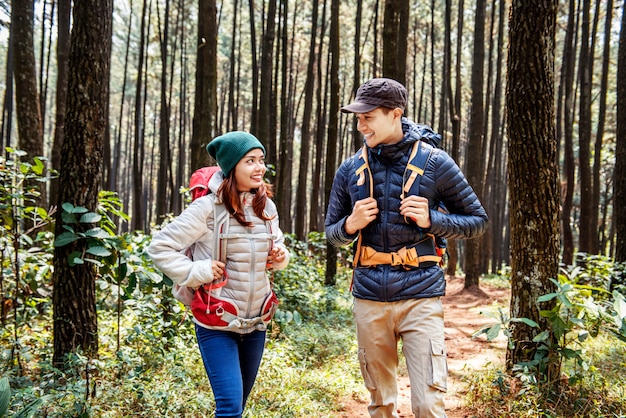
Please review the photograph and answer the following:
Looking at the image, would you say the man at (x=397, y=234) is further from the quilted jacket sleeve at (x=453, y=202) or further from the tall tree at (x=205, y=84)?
the tall tree at (x=205, y=84)

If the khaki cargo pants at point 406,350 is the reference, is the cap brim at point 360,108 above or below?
above

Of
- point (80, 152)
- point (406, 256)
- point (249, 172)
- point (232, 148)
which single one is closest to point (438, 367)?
point (406, 256)

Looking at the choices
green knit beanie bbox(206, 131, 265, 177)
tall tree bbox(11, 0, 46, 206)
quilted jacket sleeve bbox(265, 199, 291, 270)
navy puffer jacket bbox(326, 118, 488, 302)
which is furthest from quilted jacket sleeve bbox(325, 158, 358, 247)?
tall tree bbox(11, 0, 46, 206)

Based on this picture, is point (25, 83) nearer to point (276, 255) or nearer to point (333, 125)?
point (333, 125)

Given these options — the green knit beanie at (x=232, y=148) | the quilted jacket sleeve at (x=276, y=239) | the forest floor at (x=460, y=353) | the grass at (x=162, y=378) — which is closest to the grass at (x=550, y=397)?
the forest floor at (x=460, y=353)

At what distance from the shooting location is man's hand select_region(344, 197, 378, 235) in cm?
259

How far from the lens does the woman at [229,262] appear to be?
7.98 feet

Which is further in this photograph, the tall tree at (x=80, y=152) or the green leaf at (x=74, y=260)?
the tall tree at (x=80, y=152)

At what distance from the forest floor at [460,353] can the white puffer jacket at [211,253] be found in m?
1.72

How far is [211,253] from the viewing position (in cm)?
258

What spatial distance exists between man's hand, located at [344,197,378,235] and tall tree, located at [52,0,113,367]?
2303 mm

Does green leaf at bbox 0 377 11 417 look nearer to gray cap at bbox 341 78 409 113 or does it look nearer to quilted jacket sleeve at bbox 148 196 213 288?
quilted jacket sleeve at bbox 148 196 213 288

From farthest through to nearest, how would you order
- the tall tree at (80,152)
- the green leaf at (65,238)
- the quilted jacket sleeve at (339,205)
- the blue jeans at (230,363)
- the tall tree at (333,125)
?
the tall tree at (333,125)
the tall tree at (80,152)
the green leaf at (65,238)
the quilted jacket sleeve at (339,205)
the blue jeans at (230,363)

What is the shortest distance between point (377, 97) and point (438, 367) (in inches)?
56.8
